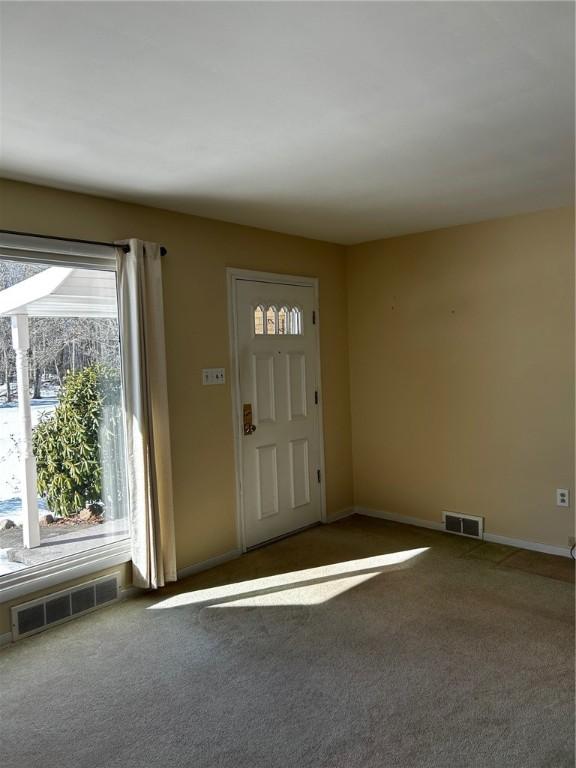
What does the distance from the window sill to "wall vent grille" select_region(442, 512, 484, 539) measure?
2.51m

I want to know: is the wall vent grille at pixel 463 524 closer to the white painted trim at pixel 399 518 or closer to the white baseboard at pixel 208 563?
the white painted trim at pixel 399 518

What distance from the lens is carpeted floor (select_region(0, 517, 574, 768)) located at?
219 centimetres

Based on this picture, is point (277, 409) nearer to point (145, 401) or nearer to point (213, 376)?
point (213, 376)

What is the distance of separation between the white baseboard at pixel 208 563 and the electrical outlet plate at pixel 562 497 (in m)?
2.32

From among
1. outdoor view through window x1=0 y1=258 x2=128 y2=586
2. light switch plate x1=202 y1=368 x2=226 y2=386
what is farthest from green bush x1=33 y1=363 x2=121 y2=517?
light switch plate x1=202 y1=368 x2=226 y2=386

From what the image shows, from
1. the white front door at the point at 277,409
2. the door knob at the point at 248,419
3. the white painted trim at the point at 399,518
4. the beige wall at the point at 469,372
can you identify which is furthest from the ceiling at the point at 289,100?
the white painted trim at the point at 399,518

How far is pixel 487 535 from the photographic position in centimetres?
443

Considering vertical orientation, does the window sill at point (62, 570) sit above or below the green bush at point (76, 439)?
below

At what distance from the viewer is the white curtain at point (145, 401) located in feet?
11.4

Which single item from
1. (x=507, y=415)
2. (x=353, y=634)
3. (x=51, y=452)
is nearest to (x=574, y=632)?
(x=353, y=634)

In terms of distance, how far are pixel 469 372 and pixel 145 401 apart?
8.15 ft

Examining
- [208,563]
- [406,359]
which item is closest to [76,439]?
[208,563]

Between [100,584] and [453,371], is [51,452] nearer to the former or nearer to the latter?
[100,584]

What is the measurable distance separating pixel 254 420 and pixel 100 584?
1.58 metres
